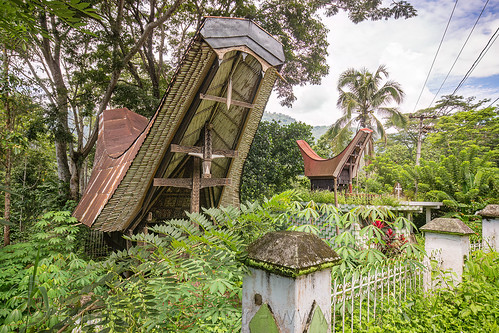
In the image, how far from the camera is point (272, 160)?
1187cm

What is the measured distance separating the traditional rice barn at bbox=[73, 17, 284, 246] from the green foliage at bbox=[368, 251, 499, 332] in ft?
11.5

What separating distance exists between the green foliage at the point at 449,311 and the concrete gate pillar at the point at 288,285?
144cm

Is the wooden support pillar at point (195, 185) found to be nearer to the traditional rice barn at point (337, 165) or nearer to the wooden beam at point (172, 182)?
the wooden beam at point (172, 182)

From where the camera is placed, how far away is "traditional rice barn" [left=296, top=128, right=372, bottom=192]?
9.37 meters

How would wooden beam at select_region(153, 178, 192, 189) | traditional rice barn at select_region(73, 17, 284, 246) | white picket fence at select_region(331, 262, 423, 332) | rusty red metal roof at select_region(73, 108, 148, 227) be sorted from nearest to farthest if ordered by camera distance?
white picket fence at select_region(331, 262, 423, 332)
traditional rice barn at select_region(73, 17, 284, 246)
wooden beam at select_region(153, 178, 192, 189)
rusty red metal roof at select_region(73, 108, 148, 227)

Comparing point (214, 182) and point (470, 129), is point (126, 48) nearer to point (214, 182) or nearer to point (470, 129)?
point (214, 182)

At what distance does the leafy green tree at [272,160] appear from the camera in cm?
1129

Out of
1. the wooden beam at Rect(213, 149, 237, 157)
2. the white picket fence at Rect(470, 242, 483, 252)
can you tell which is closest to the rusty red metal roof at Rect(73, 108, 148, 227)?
the wooden beam at Rect(213, 149, 237, 157)

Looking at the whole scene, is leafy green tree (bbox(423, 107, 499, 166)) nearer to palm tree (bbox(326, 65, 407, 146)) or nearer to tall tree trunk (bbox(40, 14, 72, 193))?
palm tree (bbox(326, 65, 407, 146))

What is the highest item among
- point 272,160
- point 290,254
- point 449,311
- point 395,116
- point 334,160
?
point 395,116

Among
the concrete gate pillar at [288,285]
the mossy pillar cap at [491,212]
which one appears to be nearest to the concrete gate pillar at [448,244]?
the mossy pillar cap at [491,212]

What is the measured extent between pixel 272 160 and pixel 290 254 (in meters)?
10.5

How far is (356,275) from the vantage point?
240 cm

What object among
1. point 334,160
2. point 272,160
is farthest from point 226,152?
point 272,160
